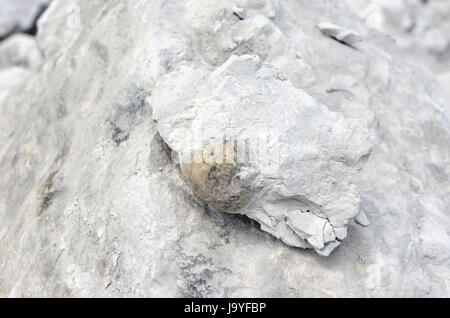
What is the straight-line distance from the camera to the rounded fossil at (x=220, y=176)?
7.30 ft

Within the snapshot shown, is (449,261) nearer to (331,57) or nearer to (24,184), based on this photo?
(331,57)

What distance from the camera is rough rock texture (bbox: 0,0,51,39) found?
6434 millimetres

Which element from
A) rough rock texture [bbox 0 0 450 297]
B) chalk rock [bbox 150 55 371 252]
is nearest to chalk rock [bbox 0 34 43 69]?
rough rock texture [bbox 0 0 450 297]

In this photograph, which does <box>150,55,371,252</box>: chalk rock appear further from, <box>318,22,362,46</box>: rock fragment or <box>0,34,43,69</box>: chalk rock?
<box>0,34,43,69</box>: chalk rock

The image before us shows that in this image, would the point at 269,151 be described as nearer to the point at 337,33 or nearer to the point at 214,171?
the point at 214,171

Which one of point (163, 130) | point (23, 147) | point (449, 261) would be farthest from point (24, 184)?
point (449, 261)

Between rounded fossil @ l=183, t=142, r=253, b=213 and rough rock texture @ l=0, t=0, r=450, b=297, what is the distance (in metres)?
0.01

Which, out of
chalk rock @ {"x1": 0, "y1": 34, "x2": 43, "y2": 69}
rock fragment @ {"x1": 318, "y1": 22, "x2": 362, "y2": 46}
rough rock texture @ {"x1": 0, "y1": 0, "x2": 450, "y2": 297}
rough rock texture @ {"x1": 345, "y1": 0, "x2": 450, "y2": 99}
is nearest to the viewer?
rough rock texture @ {"x1": 0, "y1": 0, "x2": 450, "y2": 297}

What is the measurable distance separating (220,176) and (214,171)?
0.04m

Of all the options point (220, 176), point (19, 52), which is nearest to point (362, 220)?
point (220, 176)

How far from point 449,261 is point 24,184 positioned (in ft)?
9.68

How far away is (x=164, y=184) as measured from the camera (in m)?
2.53

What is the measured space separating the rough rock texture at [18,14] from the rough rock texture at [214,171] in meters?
3.52

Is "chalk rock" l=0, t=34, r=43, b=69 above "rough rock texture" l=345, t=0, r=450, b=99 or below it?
above
